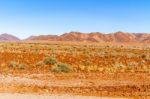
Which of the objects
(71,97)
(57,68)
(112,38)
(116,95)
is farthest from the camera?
(112,38)

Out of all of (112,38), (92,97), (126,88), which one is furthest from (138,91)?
(112,38)

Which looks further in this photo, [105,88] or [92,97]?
[105,88]

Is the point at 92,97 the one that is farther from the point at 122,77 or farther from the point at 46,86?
the point at 122,77

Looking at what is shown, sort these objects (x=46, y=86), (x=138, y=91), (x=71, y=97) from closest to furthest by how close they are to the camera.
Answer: (x=71, y=97) < (x=138, y=91) < (x=46, y=86)

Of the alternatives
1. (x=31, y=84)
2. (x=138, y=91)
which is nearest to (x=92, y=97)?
(x=138, y=91)

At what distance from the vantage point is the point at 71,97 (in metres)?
12.4

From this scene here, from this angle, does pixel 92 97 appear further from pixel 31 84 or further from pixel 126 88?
pixel 31 84

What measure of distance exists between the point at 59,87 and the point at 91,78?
397 cm

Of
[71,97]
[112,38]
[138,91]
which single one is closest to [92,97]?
[71,97]

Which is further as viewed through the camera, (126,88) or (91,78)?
(91,78)

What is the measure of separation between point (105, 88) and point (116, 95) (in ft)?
6.72

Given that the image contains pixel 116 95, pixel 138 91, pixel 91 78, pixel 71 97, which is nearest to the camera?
pixel 71 97

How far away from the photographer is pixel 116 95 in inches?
539

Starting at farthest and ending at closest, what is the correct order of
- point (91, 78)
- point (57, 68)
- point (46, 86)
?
point (57, 68) < point (91, 78) < point (46, 86)
